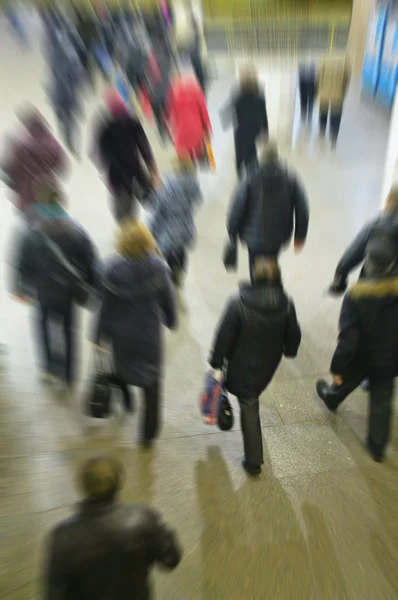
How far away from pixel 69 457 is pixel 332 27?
299 cm

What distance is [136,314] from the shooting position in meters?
2.16

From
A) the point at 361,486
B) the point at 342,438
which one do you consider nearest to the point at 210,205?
the point at 342,438

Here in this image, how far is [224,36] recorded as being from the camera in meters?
2.74

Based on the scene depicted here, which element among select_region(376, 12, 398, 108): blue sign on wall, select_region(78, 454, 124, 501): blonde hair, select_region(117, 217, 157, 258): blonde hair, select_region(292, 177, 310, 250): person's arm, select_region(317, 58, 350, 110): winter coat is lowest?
select_region(78, 454, 124, 501): blonde hair

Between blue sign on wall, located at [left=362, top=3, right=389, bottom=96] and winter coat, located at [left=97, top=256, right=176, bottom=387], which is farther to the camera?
blue sign on wall, located at [left=362, top=3, right=389, bottom=96]

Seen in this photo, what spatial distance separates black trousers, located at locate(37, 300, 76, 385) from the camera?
104 inches

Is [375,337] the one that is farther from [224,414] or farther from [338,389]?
[224,414]

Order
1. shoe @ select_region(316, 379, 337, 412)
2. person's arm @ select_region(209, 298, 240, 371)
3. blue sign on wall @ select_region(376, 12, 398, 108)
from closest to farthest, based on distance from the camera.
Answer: person's arm @ select_region(209, 298, 240, 371), shoe @ select_region(316, 379, 337, 412), blue sign on wall @ select_region(376, 12, 398, 108)

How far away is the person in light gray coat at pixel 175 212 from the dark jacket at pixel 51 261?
856 mm

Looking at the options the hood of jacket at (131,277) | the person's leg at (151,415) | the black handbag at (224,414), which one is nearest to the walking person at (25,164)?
the hood of jacket at (131,277)

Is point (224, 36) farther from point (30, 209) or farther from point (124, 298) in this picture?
point (124, 298)

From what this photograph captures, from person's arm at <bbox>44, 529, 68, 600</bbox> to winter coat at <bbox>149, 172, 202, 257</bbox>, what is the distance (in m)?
2.38

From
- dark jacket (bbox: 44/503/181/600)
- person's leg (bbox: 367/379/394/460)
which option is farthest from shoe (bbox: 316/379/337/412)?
dark jacket (bbox: 44/503/181/600)

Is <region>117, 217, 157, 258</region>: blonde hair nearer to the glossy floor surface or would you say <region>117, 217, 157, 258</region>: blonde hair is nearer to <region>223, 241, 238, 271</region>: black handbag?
the glossy floor surface
